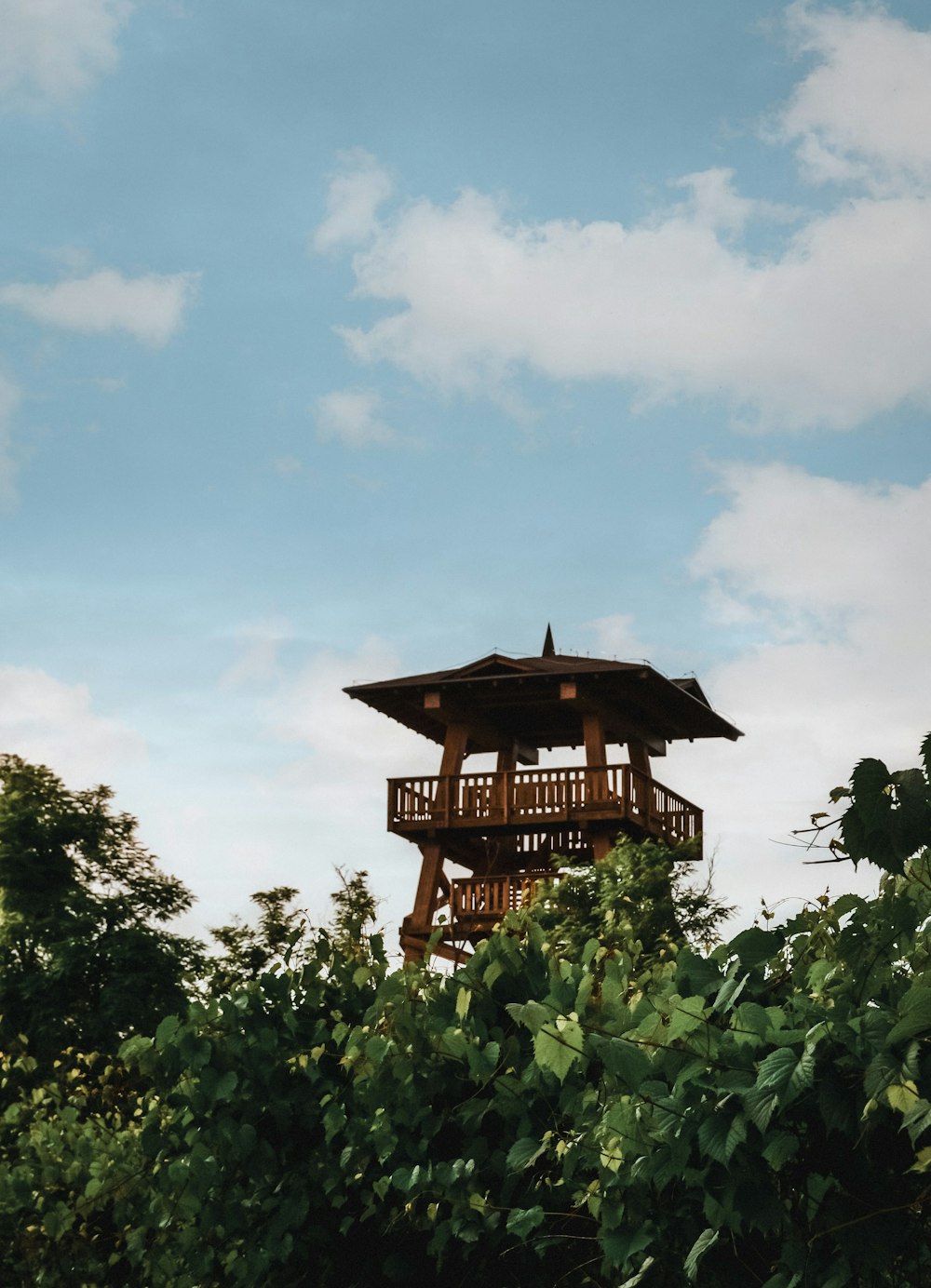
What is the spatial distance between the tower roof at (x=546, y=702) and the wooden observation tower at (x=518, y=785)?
0.03 metres

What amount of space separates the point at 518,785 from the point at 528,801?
400 mm

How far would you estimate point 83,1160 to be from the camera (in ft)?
27.3

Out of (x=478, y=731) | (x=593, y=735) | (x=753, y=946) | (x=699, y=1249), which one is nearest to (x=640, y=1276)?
(x=699, y=1249)

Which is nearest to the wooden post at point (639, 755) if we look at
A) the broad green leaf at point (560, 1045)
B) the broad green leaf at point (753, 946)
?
the broad green leaf at point (560, 1045)

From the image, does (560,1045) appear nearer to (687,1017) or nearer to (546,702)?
(687,1017)

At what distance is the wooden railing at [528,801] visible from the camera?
26.2 meters

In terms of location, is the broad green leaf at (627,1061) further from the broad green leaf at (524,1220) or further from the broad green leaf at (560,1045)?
the broad green leaf at (524,1220)

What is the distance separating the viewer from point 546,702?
2795cm

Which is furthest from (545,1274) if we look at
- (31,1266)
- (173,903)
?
(173,903)

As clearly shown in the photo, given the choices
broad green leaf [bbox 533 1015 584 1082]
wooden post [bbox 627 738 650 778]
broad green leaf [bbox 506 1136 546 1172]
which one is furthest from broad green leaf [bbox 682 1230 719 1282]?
wooden post [bbox 627 738 650 778]

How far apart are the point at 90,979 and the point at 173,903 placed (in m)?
2.62

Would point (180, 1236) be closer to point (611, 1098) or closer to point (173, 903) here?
point (611, 1098)

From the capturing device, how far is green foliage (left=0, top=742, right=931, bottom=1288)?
3.90 m

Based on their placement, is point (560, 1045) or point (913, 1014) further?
point (560, 1045)
